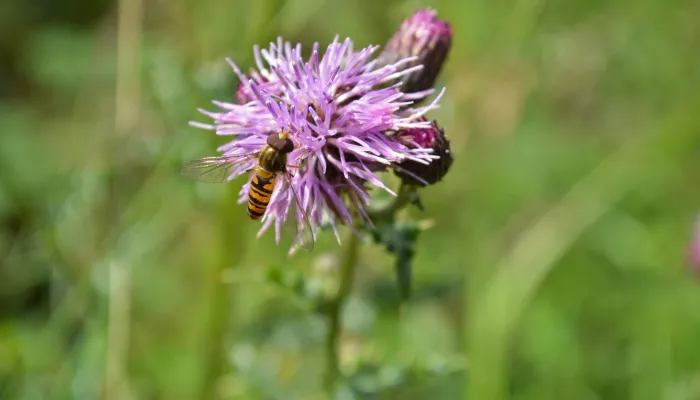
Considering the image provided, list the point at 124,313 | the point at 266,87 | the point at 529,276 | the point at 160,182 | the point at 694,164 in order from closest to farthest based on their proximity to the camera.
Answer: the point at 266,87
the point at 124,313
the point at 529,276
the point at 160,182
the point at 694,164

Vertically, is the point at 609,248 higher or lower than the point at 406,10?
lower

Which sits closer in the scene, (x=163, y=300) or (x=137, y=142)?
(x=137, y=142)

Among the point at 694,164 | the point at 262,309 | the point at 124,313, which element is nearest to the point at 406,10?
the point at 262,309

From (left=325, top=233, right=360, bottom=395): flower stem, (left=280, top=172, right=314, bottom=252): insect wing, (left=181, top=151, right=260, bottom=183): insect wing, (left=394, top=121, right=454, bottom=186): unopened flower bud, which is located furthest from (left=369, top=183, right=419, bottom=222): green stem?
(left=181, top=151, right=260, bottom=183): insect wing

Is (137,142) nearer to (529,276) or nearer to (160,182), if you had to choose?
(160,182)

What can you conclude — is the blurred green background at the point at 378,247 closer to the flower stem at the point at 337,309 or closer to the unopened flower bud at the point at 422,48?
the flower stem at the point at 337,309

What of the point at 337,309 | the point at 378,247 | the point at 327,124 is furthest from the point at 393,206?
the point at 378,247

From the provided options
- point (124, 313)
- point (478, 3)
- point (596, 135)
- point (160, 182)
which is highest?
point (478, 3)

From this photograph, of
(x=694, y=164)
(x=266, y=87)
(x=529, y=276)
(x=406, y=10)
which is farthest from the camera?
(x=694, y=164)
